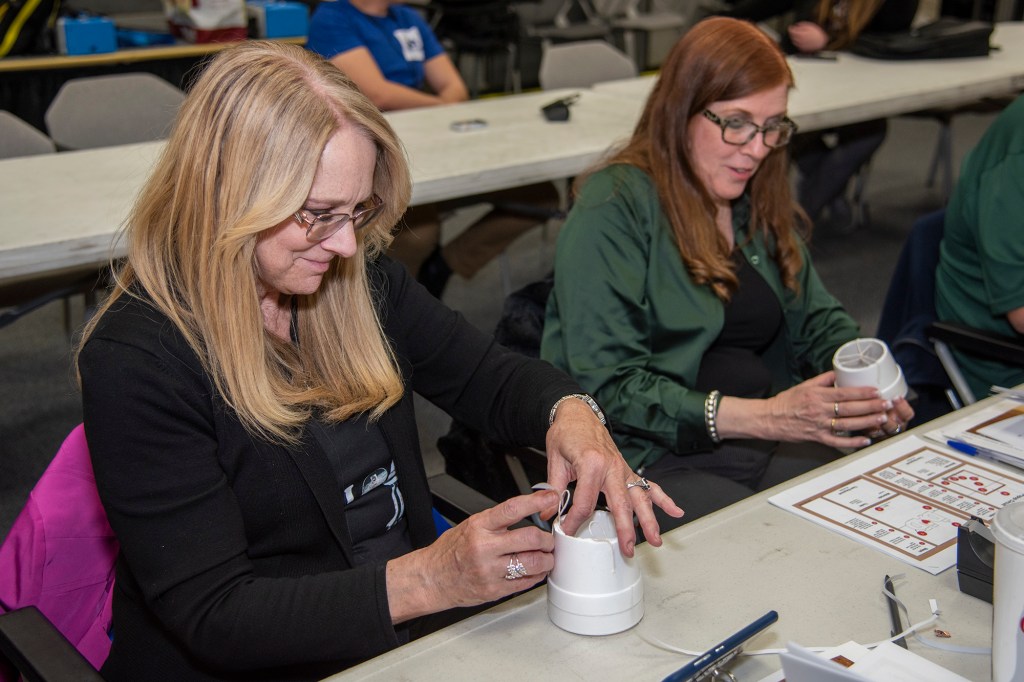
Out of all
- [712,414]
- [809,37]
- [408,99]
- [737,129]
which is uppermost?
[737,129]

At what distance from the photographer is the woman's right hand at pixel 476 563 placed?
3.63 feet

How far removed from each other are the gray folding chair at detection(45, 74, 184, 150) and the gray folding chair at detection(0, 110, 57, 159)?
211mm

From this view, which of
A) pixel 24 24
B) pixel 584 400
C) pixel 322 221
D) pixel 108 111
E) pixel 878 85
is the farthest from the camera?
pixel 24 24

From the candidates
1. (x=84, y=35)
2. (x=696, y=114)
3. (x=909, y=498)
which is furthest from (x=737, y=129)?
(x=84, y=35)

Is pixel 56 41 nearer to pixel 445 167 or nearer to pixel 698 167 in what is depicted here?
pixel 445 167

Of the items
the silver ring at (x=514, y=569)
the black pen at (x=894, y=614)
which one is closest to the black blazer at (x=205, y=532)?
the silver ring at (x=514, y=569)

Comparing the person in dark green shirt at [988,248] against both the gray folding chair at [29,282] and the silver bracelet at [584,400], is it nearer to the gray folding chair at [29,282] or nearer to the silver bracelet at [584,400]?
the silver bracelet at [584,400]

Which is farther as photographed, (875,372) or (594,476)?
(875,372)

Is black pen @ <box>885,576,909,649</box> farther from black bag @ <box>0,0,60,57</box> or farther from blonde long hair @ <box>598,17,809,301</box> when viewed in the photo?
black bag @ <box>0,0,60,57</box>

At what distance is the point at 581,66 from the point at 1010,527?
3609 mm

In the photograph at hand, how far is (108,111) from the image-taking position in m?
3.46

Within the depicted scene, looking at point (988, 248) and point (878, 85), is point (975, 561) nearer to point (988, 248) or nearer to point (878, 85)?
point (988, 248)

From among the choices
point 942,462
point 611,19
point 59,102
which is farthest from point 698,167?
point 611,19

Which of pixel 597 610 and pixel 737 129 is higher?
pixel 737 129
